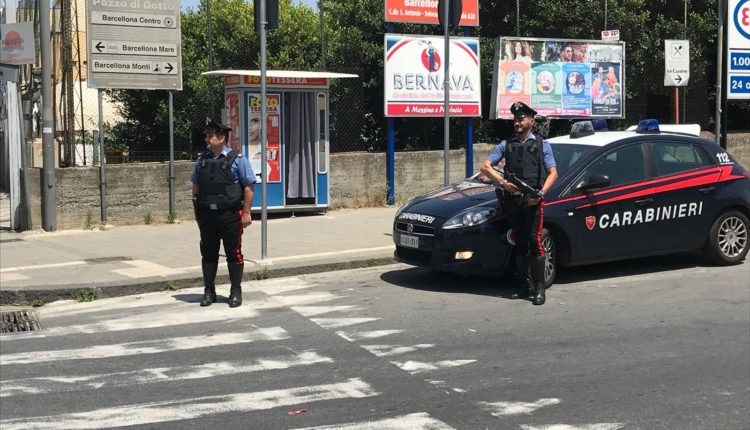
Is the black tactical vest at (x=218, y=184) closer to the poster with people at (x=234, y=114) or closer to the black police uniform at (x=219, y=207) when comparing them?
the black police uniform at (x=219, y=207)

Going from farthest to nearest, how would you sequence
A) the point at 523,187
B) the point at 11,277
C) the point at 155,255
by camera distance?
the point at 155,255, the point at 11,277, the point at 523,187

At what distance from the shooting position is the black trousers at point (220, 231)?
28.9 ft

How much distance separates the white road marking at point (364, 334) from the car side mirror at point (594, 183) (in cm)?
287

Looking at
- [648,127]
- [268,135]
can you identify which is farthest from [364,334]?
[268,135]

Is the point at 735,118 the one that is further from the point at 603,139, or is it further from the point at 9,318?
the point at 9,318

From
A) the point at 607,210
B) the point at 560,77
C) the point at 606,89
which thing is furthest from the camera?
the point at 606,89

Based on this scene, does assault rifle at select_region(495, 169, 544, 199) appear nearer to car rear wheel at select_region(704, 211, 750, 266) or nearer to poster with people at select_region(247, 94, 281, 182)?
car rear wheel at select_region(704, 211, 750, 266)

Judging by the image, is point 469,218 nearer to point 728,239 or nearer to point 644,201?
point 644,201

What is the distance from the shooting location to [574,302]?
29.8 ft

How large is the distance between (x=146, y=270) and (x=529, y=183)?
180 inches

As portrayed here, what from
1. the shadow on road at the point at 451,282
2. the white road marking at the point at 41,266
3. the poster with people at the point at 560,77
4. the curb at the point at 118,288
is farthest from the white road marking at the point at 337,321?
the poster with people at the point at 560,77

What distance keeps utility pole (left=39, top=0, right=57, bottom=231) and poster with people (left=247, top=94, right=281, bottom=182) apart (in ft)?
9.68

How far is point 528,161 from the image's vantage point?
8883 millimetres

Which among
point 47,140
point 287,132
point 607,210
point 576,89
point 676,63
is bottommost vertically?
point 607,210
